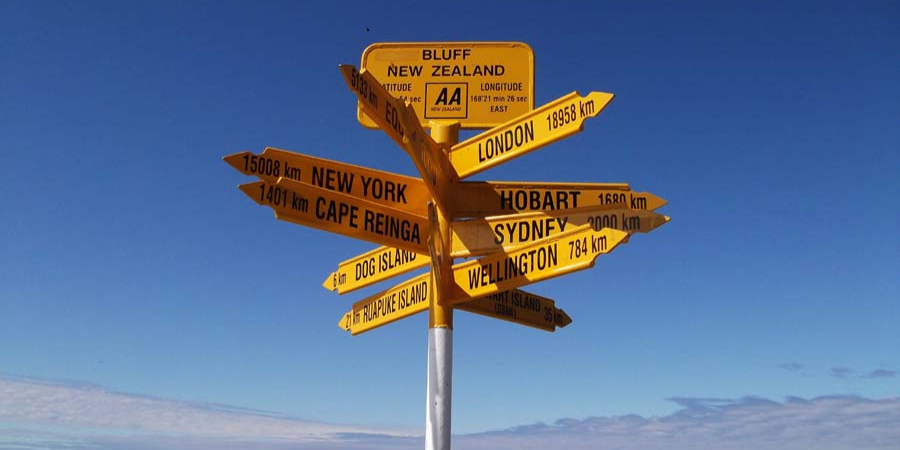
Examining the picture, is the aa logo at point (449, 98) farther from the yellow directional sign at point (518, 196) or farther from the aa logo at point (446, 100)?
the yellow directional sign at point (518, 196)

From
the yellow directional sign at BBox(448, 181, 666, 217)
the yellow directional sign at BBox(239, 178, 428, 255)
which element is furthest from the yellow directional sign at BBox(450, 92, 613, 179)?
the yellow directional sign at BBox(239, 178, 428, 255)

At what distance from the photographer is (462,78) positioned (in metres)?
6.70

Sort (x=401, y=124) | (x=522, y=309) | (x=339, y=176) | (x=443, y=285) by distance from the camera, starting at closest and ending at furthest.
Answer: (x=401, y=124)
(x=339, y=176)
(x=443, y=285)
(x=522, y=309)

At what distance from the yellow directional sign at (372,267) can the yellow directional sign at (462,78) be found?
1090 mm

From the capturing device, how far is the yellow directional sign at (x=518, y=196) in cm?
611

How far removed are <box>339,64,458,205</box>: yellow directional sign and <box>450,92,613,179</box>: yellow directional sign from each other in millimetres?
225

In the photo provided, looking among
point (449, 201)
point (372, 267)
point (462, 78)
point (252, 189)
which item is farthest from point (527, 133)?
point (252, 189)

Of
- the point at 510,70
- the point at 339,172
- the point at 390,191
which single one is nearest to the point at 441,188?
the point at 390,191

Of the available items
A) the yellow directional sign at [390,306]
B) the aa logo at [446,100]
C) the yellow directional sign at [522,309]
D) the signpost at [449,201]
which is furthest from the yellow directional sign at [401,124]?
the yellow directional sign at [522,309]

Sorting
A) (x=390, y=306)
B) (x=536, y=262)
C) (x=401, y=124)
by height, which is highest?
(x=401, y=124)

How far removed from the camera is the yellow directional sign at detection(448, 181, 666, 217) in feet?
20.1

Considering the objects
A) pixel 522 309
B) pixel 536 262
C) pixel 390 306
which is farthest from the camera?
pixel 522 309

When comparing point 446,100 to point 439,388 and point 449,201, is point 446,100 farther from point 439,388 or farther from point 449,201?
point 439,388

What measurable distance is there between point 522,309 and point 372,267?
129 centimetres
